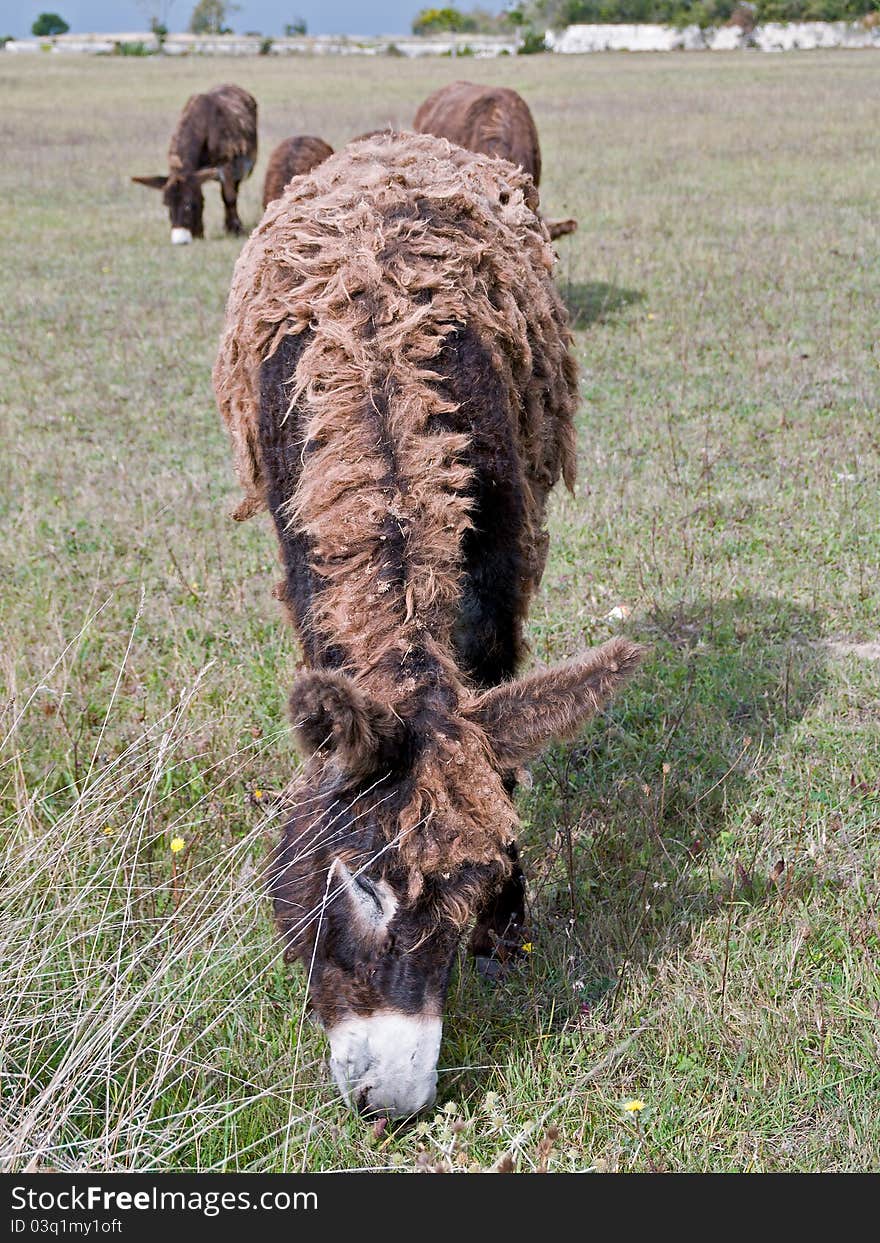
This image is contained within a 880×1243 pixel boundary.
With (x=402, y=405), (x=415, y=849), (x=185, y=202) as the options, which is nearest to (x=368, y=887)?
(x=415, y=849)

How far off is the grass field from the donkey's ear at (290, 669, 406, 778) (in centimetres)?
→ 68

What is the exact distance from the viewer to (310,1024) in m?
3.17

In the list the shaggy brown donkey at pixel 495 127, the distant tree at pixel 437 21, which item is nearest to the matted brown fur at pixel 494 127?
the shaggy brown donkey at pixel 495 127

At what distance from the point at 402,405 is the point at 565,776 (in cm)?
204

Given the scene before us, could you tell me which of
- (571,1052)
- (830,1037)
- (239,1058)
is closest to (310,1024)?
(239,1058)

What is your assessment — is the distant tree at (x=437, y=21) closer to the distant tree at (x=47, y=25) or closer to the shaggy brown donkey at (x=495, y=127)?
the distant tree at (x=47, y=25)

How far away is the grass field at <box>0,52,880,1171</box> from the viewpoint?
9.58 ft

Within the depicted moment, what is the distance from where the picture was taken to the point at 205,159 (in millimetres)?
17656

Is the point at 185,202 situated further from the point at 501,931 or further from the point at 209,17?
the point at 209,17

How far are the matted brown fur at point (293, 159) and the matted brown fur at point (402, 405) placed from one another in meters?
6.02

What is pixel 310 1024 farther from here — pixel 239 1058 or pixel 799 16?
pixel 799 16

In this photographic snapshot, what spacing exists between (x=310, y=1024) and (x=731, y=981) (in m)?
1.30

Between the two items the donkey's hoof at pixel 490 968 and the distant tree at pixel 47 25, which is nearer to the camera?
the donkey's hoof at pixel 490 968

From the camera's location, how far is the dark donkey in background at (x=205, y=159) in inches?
650
